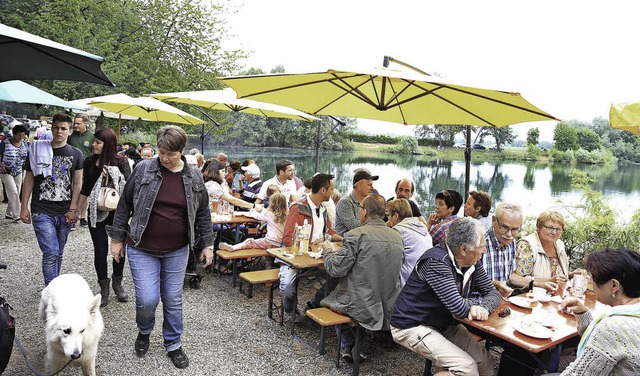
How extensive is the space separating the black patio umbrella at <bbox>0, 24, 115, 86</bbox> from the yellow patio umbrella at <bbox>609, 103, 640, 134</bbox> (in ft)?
12.8

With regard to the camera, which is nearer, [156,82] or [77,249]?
[77,249]

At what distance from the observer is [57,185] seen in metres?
→ 3.93

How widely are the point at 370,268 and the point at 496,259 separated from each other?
1182 mm

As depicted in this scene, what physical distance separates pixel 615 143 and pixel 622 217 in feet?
20.4

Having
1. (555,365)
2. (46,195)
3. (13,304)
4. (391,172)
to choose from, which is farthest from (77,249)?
(391,172)

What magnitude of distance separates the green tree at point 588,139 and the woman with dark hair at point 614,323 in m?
11.4

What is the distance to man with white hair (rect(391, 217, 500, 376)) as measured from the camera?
9.15ft

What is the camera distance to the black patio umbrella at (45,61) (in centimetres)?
258

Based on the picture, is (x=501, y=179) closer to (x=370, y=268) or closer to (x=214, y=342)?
(x=370, y=268)

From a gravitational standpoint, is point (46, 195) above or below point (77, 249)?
above

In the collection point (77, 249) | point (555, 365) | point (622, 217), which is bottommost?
point (77, 249)

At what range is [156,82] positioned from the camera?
14805mm

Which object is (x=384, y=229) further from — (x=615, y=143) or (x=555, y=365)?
(x=615, y=143)

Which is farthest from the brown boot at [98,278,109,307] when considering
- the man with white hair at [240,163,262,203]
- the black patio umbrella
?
the man with white hair at [240,163,262,203]
